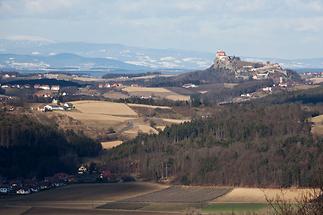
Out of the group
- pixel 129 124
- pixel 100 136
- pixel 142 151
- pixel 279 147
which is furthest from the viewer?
pixel 129 124

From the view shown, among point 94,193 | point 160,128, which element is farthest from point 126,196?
point 160,128

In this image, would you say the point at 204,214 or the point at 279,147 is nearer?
the point at 204,214

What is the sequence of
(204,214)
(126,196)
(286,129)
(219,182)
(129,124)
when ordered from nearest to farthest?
(204,214), (126,196), (219,182), (286,129), (129,124)

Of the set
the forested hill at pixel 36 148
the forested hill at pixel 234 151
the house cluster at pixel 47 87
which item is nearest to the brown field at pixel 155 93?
the house cluster at pixel 47 87

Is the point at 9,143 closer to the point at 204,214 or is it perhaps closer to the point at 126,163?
the point at 126,163
